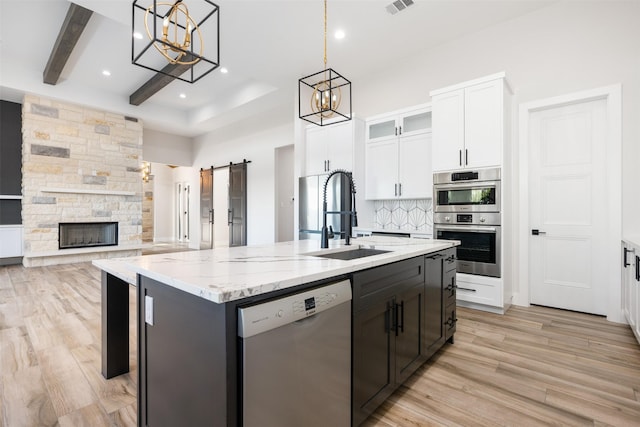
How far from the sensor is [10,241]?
19.9 ft

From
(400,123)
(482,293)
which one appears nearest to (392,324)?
(482,293)

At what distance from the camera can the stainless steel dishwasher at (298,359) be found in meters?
1.01

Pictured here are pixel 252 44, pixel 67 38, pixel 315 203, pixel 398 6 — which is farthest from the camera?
pixel 315 203

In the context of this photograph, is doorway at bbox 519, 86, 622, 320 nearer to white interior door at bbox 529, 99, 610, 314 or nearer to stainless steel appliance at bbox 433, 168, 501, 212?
white interior door at bbox 529, 99, 610, 314

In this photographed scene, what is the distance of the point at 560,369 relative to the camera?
85.7 inches

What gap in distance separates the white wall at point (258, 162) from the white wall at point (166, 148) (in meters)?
1.52

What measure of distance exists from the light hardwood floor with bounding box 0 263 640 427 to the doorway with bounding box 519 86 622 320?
379 millimetres

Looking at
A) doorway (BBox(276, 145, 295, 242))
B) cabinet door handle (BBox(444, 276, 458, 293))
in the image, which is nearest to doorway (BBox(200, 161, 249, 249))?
doorway (BBox(276, 145, 295, 242))

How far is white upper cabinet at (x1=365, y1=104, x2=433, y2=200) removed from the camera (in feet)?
13.5

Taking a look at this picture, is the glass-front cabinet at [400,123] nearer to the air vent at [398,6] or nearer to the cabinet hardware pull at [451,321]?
the air vent at [398,6]

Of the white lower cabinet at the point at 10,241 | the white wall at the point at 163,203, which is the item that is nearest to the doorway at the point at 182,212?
the white wall at the point at 163,203

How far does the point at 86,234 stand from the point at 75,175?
4.26ft

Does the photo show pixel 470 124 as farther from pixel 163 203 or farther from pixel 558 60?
pixel 163 203

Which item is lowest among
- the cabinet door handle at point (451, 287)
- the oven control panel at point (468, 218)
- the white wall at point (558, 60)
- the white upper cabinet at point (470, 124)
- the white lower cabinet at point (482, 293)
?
the white lower cabinet at point (482, 293)
